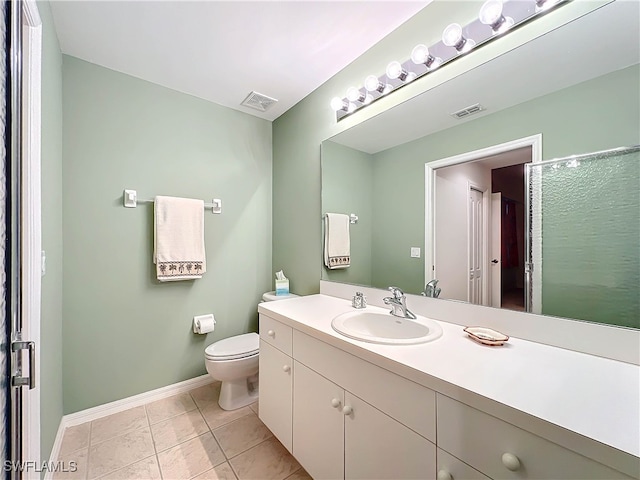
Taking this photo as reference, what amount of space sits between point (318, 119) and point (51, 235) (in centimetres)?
180

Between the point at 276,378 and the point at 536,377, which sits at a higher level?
the point at 536,377

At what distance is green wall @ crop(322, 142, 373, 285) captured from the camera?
166 cm

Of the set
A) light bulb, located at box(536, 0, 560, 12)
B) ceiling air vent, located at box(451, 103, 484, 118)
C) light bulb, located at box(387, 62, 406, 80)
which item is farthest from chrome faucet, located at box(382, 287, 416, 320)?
light bulb, located at box(536, 0, 560, 12)

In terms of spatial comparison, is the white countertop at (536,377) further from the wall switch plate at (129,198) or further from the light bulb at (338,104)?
the wall switch plate at (129,198)

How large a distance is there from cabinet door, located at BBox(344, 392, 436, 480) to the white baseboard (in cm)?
156

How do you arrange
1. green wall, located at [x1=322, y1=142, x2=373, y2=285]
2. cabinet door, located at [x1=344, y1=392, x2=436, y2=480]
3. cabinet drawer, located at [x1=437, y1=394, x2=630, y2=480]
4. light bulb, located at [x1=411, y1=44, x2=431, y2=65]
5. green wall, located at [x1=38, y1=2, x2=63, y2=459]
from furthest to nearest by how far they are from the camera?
green wall, located at [x1=322, y1=142, x2=373, y2=285]
light bulb, located at [x1=411, y1=44, x2=431, y2=65]
green wall, located at [x1=38, y1=2, x2=63, y2=459]
cabinet door, located at [x1=344, y1=392, x2=436, y2=480]
cabinet drawer, located at [x1=437, y1=394, x2=630, y2=480]

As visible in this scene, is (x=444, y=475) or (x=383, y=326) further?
(x=383, y=326)

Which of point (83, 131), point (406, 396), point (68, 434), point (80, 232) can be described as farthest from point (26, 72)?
point (68, 434)

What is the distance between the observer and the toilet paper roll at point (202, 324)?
2.06 meters

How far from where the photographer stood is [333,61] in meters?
1.75

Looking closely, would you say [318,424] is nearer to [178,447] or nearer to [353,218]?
[178,447]

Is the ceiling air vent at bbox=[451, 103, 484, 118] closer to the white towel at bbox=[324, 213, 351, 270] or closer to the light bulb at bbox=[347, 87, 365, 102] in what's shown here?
the light bulb at bbox=[347, 87, 365, 102]

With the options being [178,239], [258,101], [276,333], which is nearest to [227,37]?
[258,101]

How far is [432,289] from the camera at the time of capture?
1.32 meters
